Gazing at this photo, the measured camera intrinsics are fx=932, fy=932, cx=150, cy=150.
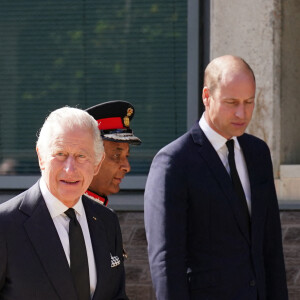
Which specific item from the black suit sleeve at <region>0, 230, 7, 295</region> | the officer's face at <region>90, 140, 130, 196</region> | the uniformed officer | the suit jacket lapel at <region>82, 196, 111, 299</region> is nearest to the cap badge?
the uniformed officer

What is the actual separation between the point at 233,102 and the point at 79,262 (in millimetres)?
1217

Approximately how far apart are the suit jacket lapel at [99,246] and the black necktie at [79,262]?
5 cm

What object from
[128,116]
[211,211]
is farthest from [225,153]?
[128,116]

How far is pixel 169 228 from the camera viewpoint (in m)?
4.09

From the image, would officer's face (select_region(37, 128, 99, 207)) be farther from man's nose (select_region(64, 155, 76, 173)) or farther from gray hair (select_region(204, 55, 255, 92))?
gray hair (select_region(204, 55, 255, 92))

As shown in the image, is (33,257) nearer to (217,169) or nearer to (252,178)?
(217,169)

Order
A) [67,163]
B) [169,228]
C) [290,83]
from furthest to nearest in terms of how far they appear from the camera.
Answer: [290,83] → [169,228] → [67,163]

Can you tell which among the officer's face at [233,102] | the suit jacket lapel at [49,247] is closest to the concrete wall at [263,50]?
the officer's face at [233,102]

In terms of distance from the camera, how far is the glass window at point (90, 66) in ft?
24.8

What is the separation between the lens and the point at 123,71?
25.1 ft

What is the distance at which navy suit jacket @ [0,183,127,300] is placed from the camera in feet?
10.5

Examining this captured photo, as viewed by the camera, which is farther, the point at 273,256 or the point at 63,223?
the point at 273,256

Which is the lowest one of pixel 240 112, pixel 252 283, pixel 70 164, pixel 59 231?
pixel 252 283

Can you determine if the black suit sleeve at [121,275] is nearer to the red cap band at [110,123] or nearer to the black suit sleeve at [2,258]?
the black suit sleeve at [2,258]
